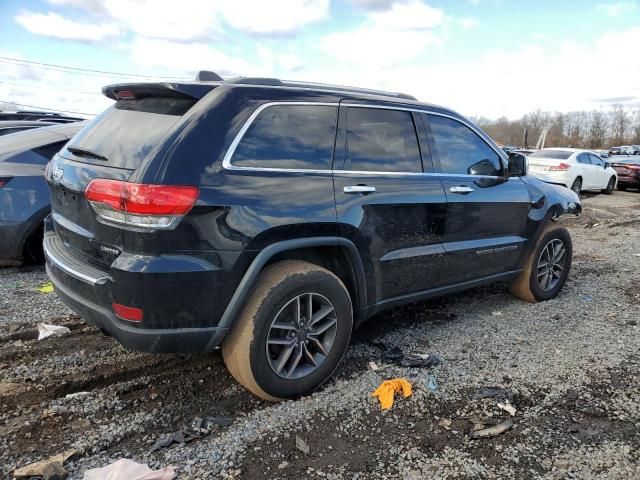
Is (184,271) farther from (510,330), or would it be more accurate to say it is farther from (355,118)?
(510,330)

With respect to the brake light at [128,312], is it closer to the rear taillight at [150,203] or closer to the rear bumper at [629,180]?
the rear taillight at [150,203]

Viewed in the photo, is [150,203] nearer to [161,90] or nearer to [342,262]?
[161,90]

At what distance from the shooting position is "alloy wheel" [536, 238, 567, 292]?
200 inches

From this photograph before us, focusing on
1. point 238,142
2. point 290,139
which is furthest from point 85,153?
point 290,139

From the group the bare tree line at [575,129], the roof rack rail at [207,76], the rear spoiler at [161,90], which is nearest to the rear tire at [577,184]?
the roof rack rail at [207,76]

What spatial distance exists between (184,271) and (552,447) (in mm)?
2223

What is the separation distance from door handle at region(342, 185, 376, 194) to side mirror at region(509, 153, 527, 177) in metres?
1.89

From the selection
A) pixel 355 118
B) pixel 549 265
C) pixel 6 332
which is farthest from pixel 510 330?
pixel 6 332

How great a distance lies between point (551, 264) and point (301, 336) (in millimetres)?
3285

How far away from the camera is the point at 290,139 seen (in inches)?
120

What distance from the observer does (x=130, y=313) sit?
2.60 m

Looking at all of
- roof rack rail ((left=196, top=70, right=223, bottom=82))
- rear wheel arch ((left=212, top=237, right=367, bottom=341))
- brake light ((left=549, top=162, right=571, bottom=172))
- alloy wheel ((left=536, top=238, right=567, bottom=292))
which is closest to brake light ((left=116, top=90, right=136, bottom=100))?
roof rack rail ((left=196, top=70, right=223, bottom=82))

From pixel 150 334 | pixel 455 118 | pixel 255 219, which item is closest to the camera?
pixel 150 334

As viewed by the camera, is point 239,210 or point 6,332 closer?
point 239,210
